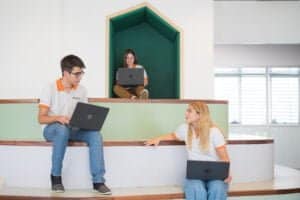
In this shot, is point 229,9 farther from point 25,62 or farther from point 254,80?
point 25,62

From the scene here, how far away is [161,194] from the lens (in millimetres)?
3230

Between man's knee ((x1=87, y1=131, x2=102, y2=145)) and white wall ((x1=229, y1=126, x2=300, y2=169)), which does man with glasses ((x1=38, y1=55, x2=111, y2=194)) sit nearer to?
man's knee ((x1=87, y1=131, x2=102, y2=145))

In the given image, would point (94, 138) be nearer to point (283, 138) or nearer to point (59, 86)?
point (59, 86)

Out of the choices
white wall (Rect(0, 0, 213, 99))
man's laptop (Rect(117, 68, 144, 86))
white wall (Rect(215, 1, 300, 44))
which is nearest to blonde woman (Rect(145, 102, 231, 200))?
man's laptop (Rect(117, 68, 144, 86))

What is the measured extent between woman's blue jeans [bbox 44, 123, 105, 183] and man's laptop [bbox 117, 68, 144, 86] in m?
1.47

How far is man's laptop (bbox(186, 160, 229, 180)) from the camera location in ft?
10.6

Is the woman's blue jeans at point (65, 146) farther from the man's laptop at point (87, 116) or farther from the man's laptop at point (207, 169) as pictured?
the man's laptop at point (207, 169)

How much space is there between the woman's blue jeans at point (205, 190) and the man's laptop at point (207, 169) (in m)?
0.05

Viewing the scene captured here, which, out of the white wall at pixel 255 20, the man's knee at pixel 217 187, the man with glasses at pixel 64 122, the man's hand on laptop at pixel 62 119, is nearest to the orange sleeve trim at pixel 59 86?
the man with glasses at pixel 64 122

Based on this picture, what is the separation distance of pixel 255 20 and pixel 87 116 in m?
4.64

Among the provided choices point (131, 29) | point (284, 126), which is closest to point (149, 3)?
point (131, 29)

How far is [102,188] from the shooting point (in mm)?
3240

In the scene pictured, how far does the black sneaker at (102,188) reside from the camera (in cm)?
322

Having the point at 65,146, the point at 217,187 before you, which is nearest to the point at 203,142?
the point at 217,187
